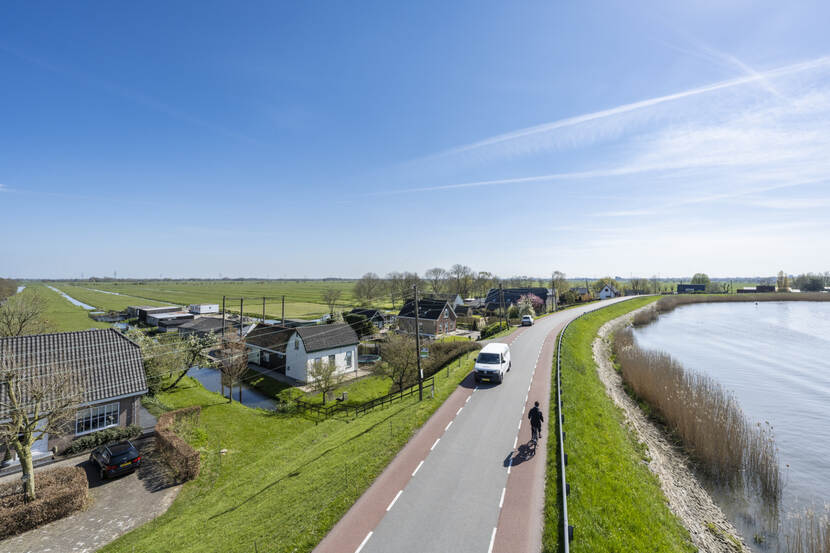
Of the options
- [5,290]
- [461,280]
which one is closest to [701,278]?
[461,280]

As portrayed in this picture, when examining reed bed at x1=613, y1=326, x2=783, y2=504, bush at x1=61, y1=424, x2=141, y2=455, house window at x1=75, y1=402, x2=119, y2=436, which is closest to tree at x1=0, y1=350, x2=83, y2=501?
house window at x1=75, y1=402, x2=119, y2=436

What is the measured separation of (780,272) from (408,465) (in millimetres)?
210298

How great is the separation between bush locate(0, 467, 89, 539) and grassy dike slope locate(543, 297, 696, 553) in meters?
20.1

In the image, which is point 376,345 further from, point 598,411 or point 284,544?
point 284,544

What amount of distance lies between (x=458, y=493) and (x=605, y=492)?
570 centimetres

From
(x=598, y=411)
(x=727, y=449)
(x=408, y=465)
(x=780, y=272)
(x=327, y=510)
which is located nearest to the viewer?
(x=327, y=510)

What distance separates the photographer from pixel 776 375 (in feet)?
120

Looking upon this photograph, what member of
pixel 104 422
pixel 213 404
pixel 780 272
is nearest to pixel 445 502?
pixel 104 422

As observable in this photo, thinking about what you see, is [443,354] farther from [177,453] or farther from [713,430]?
[177,453]

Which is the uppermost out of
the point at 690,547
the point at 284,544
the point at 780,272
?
the point at 780,272

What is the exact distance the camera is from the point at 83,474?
16.5 meters

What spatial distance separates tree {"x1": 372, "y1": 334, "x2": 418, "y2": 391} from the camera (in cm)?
3309

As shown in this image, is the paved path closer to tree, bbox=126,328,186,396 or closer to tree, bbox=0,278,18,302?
tree, bbox=126,328,186,396

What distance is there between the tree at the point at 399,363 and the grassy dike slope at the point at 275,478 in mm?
6412
